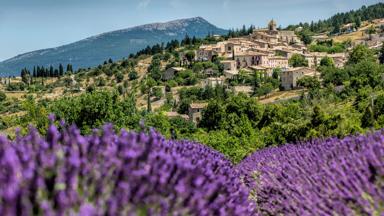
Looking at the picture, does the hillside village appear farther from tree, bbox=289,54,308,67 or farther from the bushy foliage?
the bushy foliage

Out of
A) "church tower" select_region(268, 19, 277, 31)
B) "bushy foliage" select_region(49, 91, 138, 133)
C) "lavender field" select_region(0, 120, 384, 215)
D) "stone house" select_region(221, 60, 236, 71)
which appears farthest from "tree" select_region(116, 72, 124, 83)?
"lavender field" select_region(0, 120, 384, 215)

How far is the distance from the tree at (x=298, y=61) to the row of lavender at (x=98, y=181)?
425 ft

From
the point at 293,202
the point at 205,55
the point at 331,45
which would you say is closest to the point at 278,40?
the point at 331,45

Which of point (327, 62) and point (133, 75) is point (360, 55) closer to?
point (327, 62)

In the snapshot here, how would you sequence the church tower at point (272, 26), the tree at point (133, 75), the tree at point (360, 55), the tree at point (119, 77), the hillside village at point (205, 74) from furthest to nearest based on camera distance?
the church tower at point (272, 26) < the tree at point (119, 77) < the tree at point (133, 75) < the tree at point (360, 55) < the hillside village at point (205, 74)

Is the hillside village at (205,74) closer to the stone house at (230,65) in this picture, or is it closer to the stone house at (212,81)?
the stone house at (230,65)

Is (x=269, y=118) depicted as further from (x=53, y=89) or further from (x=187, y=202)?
(x=53, y=89)

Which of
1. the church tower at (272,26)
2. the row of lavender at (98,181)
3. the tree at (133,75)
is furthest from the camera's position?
the church tower at (272,26)

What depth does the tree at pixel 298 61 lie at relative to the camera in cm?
13000

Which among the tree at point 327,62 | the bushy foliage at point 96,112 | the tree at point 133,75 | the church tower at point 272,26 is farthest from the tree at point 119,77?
the bushy foliage at point 96,112

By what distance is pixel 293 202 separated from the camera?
3.79 metres

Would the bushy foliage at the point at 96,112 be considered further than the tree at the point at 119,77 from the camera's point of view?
No

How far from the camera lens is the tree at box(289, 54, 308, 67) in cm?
13000

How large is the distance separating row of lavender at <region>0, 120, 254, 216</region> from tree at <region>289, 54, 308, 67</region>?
12956 cm
